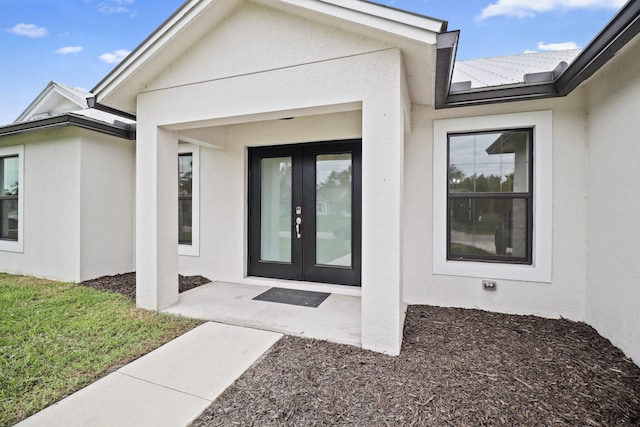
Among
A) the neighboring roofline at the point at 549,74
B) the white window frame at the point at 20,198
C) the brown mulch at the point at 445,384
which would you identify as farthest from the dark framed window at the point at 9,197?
the neighboring roofline at the point at 549,74

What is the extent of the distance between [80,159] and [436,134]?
712 cm

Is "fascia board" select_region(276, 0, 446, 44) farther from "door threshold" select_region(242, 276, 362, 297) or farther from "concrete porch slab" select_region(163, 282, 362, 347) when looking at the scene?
"door threshold" select_region(242, 276, 362, 297)

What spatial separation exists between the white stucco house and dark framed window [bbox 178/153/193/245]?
4 cm

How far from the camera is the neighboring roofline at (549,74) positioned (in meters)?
2.72

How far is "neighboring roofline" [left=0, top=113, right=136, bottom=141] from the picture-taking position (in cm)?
582

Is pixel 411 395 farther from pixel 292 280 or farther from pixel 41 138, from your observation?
pixel 41 138

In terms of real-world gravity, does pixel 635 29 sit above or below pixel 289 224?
above

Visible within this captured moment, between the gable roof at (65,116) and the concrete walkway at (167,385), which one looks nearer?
the concrete walkway at (167,385)

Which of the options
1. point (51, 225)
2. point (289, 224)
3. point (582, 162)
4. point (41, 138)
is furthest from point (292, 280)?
point (41, 138)

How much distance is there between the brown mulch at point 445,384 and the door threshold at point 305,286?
1794mm

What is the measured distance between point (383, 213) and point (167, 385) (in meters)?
2.72

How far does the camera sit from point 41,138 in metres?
6.58

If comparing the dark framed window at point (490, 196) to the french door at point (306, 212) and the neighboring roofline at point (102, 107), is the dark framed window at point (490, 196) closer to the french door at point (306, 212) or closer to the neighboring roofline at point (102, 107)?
the french door at point (306, 212)

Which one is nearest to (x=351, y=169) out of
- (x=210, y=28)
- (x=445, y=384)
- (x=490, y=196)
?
(x=490, y=196)
